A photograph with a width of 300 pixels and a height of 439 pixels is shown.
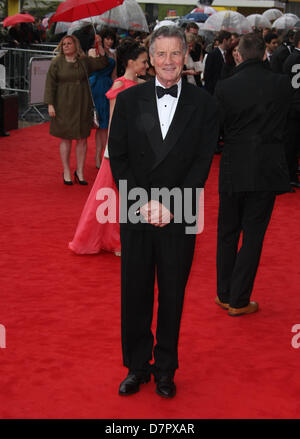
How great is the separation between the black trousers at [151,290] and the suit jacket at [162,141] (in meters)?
0.10

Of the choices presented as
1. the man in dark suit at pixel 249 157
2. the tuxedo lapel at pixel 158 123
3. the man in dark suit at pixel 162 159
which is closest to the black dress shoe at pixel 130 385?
the man in dark suit at pixel 162 159

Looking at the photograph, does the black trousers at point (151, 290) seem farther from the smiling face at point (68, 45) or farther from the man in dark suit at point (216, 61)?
the man in dark suit at point (216, 61)

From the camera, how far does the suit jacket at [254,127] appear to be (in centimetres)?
467

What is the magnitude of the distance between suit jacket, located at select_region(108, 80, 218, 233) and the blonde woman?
508 cm

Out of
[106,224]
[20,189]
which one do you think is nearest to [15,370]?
[106,224]

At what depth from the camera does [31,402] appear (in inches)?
147

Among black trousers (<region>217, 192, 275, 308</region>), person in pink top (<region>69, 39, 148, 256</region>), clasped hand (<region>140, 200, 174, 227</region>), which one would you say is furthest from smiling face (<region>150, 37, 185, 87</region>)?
Answer: person in pink top (<region>69, 39, 148, 256</region>)

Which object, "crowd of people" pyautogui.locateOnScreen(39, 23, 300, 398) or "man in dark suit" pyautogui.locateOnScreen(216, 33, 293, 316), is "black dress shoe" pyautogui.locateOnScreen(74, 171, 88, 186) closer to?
"crowd of people" pyautogui.locateOnScreen(39, 23, 300, 398)

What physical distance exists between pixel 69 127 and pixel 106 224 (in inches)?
100

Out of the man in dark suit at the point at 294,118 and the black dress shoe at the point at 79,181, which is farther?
the black dress shoe at the point at 79,181

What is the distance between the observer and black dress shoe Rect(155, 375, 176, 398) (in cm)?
380

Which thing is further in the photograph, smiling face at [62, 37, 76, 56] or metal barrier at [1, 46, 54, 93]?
metal barrier at [1, 46, 54, 93]

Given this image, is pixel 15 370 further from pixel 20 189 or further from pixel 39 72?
pixel 39 72

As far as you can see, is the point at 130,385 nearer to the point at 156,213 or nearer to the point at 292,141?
the point at 156,213
